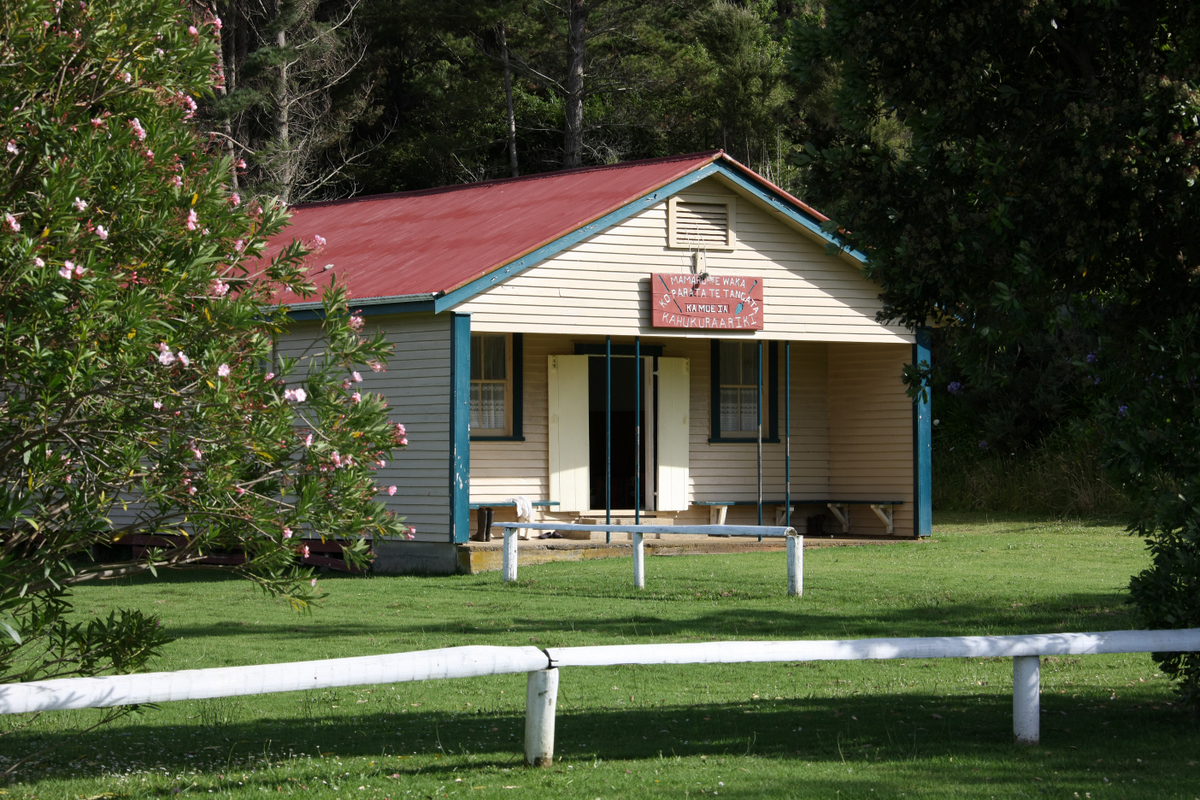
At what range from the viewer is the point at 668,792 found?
22.2 feet

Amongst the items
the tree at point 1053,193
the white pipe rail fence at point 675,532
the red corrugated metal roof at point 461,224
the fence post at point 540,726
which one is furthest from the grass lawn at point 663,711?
the red corrugated metal roof at point 461,224

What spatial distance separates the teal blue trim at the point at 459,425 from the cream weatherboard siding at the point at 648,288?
316 millimetres

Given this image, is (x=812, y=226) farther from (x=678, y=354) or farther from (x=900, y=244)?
(x=900, y=244)

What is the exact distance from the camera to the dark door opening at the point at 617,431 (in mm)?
24047

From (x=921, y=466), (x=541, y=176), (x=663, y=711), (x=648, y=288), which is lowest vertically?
(x=663, y=711)

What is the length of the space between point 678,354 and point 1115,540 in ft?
22.6

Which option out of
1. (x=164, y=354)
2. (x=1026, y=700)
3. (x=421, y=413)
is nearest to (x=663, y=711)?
(x=1026, y=700)

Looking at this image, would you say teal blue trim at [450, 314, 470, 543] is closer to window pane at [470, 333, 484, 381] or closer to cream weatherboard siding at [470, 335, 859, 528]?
cream weatherboard siding at [470, 335, 859, 528]

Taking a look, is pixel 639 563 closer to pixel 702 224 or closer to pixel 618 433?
pixel 702 224

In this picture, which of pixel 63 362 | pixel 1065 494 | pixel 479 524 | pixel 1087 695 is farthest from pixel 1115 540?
pixel 63 362

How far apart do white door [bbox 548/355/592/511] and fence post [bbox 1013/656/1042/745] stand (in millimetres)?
13541

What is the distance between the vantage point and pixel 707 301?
20.5 meters

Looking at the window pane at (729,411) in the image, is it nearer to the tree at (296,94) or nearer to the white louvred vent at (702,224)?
the white louvred vent at (702,224)

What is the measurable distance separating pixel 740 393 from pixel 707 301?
10.3 feet
